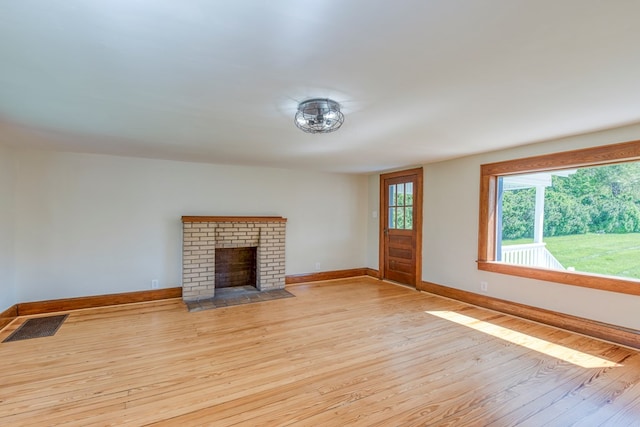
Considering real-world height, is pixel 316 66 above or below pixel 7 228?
above

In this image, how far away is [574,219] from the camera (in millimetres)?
3736

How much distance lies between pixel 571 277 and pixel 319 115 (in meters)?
3.25

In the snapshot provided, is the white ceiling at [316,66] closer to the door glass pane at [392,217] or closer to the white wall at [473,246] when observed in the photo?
the white wall at [473,246]

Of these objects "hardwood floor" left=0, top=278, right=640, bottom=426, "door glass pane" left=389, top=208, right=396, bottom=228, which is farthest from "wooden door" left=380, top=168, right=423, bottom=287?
"hardwood floor" left=0, top=278, right=640, bottom=426

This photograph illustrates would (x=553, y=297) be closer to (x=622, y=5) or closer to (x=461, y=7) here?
(x=622, y=5)

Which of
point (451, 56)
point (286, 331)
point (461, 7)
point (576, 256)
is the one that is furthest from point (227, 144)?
point (576, 256)

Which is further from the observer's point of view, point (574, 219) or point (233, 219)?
point (233, 219)

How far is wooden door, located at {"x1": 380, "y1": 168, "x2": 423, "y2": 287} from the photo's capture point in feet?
16.9

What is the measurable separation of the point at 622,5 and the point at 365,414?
7.90ft

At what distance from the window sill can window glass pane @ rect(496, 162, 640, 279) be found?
0.58 feet

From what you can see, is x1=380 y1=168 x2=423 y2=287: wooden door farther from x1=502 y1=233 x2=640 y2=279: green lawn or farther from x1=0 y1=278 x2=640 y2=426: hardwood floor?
x1=502 y1=233 x2=640 y2=279: green lawn

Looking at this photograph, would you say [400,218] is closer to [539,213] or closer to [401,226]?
[401,226]

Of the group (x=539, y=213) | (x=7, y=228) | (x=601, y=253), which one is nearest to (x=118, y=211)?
(x=7, y=228)

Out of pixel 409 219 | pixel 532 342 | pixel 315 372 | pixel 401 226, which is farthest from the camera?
pixel 401 226
